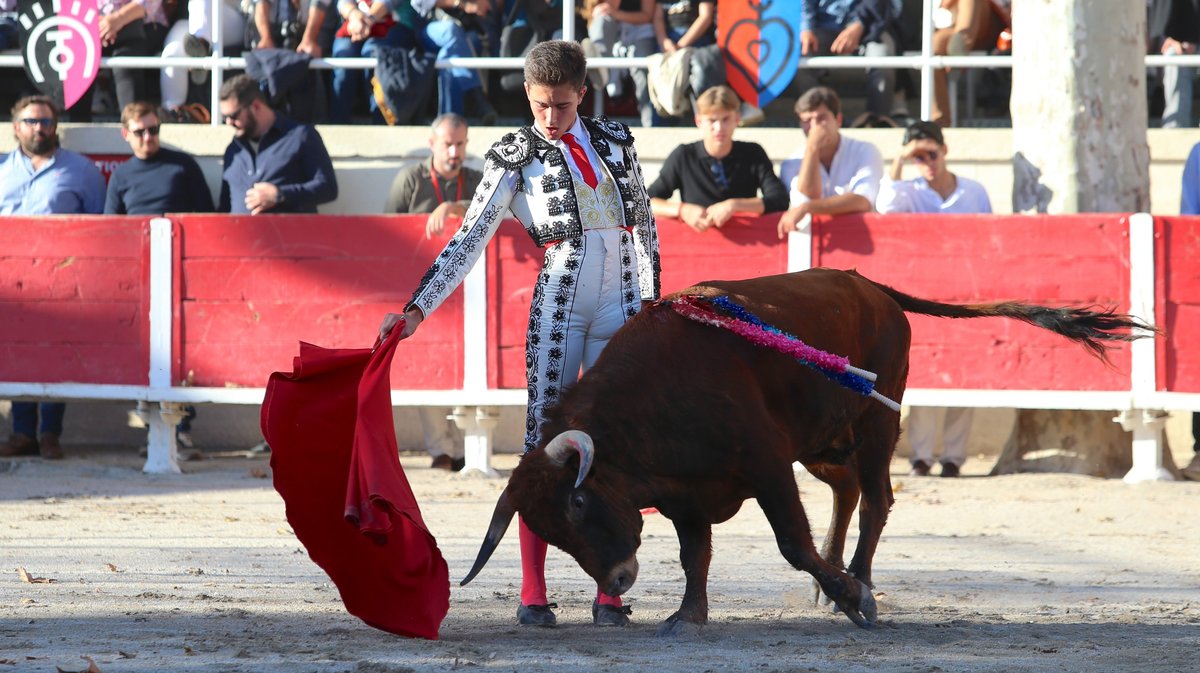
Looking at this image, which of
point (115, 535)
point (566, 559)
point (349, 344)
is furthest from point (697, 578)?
point (349, 344)

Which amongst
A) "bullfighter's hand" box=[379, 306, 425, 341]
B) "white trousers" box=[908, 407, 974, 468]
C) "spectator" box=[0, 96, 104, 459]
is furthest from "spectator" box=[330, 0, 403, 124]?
"bullfighter's hand" box=[379, 306, 425, 341]

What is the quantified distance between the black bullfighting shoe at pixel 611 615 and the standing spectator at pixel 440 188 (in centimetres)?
367

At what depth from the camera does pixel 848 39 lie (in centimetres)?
885

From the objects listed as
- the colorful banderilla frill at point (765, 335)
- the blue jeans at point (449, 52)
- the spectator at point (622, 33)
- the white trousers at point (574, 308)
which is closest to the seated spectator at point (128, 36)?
the blue jeans at point (449, 52)

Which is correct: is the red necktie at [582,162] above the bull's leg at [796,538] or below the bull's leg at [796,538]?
above

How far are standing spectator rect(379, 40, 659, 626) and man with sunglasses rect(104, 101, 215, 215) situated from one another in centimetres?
425

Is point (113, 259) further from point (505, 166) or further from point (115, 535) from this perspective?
point (505, 166)

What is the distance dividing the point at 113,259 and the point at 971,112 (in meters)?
4.89

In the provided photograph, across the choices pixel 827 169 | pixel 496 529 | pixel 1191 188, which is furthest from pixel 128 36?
pixel 496 529

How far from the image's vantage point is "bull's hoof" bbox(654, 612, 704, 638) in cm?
395

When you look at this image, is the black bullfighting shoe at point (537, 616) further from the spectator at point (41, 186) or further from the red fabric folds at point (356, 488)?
the spectator at point (41, 186)

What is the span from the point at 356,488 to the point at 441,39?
5.47m

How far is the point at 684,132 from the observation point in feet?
28.1

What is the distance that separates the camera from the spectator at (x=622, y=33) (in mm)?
8953
